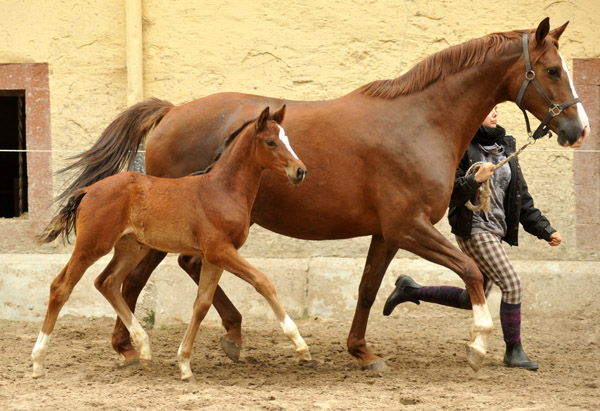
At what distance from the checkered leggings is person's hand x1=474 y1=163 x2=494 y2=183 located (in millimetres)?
420

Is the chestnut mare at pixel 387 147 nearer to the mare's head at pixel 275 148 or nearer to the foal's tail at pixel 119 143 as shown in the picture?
the foal's tail at pixel 119 143

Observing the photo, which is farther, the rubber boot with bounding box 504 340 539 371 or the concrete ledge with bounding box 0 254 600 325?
the concrete ledge with bounding box 0 254 600 325

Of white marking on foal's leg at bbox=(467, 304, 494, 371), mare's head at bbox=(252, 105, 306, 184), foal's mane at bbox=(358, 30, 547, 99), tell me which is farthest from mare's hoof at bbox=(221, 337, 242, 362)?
foal's mane at bbox=(358, 30, 547, 99)

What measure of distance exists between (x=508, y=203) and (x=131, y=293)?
8.46 ft

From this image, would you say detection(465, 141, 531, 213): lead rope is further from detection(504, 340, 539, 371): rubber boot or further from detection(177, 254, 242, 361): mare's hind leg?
detection(177, 254, 242, 361): mare's hind leg

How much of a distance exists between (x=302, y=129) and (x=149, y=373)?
1.80 m

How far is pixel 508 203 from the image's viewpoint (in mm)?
5105

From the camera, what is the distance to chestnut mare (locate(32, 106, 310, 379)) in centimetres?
431

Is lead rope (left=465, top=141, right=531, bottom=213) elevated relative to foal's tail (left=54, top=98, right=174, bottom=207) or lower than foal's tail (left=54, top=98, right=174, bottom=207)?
lower

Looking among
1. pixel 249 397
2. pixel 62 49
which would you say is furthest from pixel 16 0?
pixel 249 397

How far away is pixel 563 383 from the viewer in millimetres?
4590

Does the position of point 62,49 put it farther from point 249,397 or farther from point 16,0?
point 249,397

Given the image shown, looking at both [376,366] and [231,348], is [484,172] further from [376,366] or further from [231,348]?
[231,348]

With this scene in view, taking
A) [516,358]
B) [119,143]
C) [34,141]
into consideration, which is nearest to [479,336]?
[516,358]
